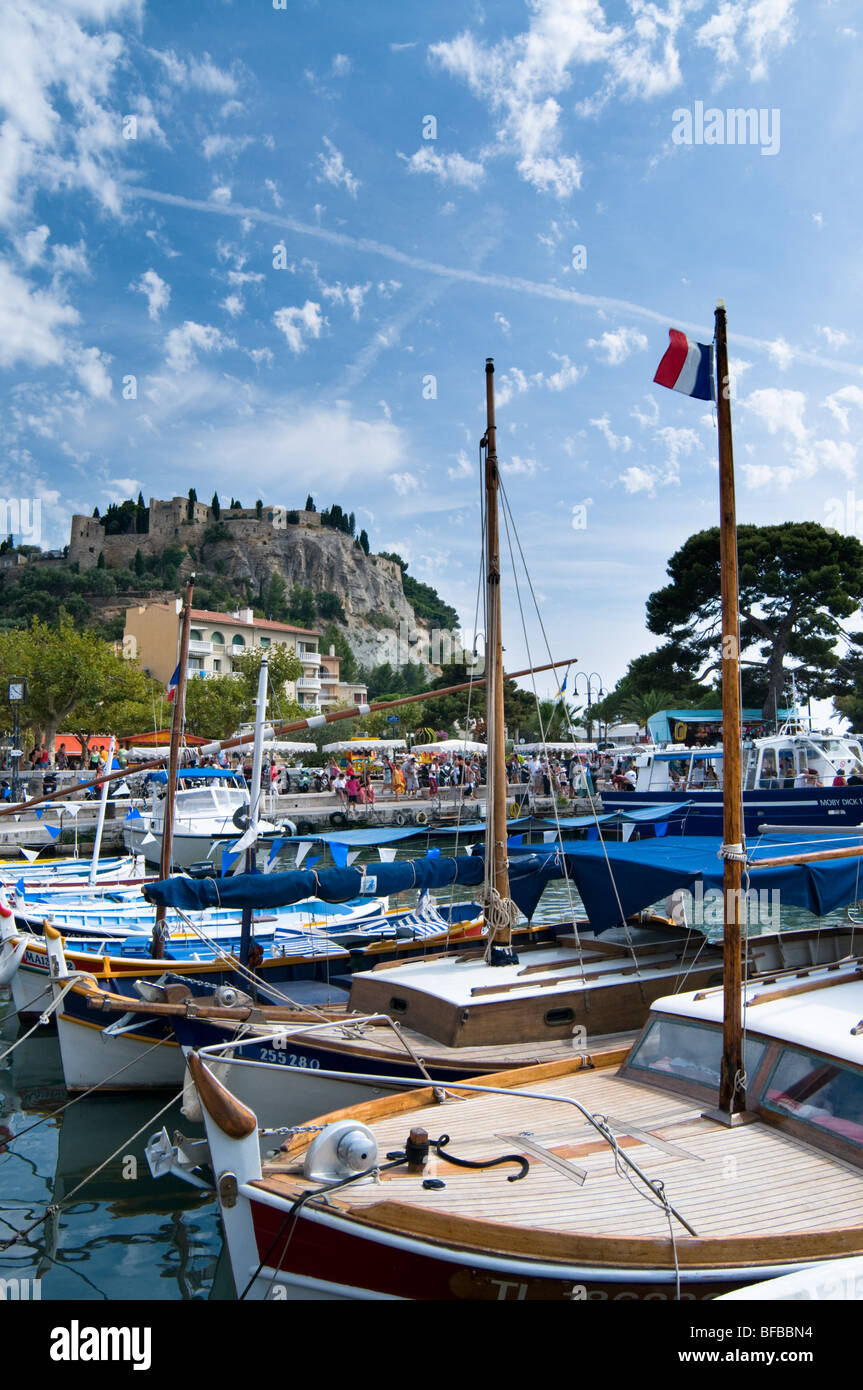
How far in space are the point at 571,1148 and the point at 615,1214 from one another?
85 centimetres

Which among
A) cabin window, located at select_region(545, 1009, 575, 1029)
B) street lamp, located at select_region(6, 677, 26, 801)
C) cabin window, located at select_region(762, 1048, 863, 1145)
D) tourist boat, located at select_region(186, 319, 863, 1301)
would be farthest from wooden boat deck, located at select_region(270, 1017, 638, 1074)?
street lamp, located at select_region(6, 677, 26, 801)

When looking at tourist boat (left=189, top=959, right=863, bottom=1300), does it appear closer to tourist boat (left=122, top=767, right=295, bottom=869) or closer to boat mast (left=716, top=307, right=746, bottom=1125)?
boat mast (left=716, top=307, right=746, bottom=1125)

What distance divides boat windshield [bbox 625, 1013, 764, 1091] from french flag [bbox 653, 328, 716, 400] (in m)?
4.80

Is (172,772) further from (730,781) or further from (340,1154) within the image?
(730,781)

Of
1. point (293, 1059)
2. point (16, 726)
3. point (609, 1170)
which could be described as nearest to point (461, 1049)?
point (293, 1059)

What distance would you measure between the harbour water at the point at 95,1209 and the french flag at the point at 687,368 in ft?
24.9

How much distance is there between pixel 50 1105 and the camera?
11891 millimetres

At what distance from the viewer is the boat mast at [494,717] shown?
10898 mm

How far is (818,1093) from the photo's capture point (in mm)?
6137

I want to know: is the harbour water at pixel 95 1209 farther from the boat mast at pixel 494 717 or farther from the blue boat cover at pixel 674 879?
the blue boat cover at pixel 674 879

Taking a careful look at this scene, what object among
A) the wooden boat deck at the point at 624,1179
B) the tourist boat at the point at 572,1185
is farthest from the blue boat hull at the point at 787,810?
the wooden boat deck at the point at 624,1179

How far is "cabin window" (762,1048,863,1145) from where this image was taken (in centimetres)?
592

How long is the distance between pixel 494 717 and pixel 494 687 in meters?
0.38
